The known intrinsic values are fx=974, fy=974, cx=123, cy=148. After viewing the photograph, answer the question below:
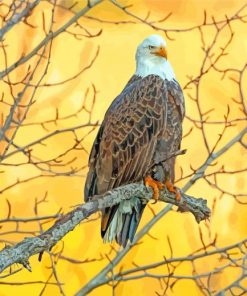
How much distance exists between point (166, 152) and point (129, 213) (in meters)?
0.42

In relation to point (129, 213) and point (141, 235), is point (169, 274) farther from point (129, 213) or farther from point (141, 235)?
point (129, 213)

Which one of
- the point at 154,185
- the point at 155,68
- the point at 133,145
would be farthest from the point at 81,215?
the point at 155,68

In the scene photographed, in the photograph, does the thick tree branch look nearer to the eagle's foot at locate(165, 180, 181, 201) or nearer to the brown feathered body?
the eagle's foot at locate(165, 180, 181, 201)

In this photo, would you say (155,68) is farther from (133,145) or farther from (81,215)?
(81,215)

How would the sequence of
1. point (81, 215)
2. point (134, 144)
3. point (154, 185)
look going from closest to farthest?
point (81, 215) < point (154, 185) < point (134, 144)

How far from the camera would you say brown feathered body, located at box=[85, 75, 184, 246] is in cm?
562

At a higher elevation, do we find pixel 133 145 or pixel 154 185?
pixel 133 145

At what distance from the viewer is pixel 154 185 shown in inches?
214

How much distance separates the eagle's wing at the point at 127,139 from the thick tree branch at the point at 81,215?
19cm

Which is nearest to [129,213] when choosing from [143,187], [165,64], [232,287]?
[143,187]

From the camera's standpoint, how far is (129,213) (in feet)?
18.8

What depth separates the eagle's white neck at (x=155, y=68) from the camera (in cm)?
592

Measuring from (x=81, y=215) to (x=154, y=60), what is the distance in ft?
4.96

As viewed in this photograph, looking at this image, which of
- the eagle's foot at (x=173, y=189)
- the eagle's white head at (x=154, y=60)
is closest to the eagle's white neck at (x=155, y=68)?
the eagle's white head at (x=154, y=60)
